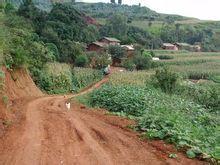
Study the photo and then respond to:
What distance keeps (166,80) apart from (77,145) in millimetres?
27940

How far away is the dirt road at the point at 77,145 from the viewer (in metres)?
13.2

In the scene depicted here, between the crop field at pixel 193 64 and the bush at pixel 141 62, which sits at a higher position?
the bush at pixel 141 62

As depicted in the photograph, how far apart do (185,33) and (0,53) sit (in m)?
137

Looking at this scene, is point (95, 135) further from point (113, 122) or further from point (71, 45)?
point (71, 45)

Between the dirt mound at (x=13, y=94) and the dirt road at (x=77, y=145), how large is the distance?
0.87 m

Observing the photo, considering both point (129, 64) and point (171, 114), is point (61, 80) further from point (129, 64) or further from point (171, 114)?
point (171, 114)

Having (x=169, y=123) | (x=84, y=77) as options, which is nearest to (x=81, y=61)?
(x=84, y=77)

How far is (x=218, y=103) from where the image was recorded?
130ft

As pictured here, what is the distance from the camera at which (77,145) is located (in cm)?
1500

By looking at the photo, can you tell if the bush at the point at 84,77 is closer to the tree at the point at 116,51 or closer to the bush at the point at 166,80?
the bush at the point at 166,80

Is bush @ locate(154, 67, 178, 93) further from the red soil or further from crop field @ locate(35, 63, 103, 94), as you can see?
the red soil

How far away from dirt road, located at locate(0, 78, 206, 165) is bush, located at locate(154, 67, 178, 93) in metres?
22.2

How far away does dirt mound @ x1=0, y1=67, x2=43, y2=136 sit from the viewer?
19.8m

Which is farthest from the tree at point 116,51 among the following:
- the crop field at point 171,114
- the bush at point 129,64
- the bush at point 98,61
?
the crop field at point 171,114
